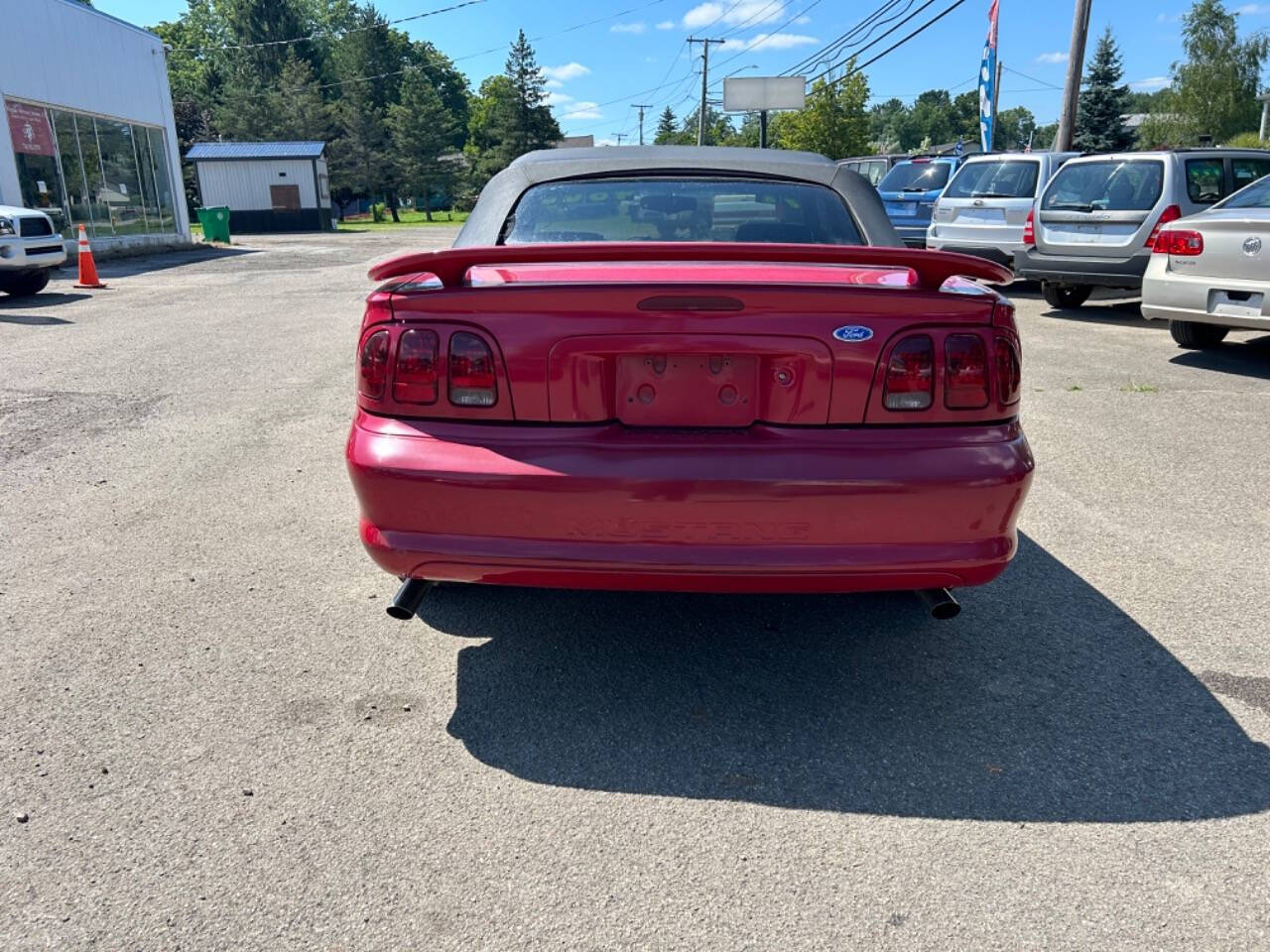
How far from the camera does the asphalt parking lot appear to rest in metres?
2.03

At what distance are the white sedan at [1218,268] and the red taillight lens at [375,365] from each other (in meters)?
6.90

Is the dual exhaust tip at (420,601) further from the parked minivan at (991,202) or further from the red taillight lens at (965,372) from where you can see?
the parked minivan at (991,202)

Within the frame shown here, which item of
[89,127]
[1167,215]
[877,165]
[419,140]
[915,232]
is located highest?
[419,140]

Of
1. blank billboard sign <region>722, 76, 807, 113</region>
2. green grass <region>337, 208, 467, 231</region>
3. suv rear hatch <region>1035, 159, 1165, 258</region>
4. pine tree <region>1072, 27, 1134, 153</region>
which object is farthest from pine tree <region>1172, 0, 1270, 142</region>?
suv rear hatch <region>1035, 159, 1165, 258</region>

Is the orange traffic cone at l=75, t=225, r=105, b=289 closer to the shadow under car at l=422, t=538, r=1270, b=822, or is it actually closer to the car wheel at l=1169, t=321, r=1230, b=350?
the shadow under car at l=422, t=538, r=1270, b=822

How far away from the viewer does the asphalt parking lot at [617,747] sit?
203 centimetres

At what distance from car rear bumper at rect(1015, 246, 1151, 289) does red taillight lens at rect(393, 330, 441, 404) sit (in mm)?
9091

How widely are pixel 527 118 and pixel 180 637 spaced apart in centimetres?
8067

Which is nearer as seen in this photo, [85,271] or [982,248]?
[982,248]

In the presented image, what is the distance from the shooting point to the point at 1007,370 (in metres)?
2.60

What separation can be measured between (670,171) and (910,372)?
5.61 ft

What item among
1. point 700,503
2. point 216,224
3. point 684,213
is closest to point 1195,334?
point 684,213

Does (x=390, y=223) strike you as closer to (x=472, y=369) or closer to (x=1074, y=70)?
(x=1074, y=70)

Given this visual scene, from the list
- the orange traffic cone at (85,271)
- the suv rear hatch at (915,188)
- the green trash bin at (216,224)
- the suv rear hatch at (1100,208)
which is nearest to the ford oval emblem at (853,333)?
the suv rear hatch at (1100,208)
